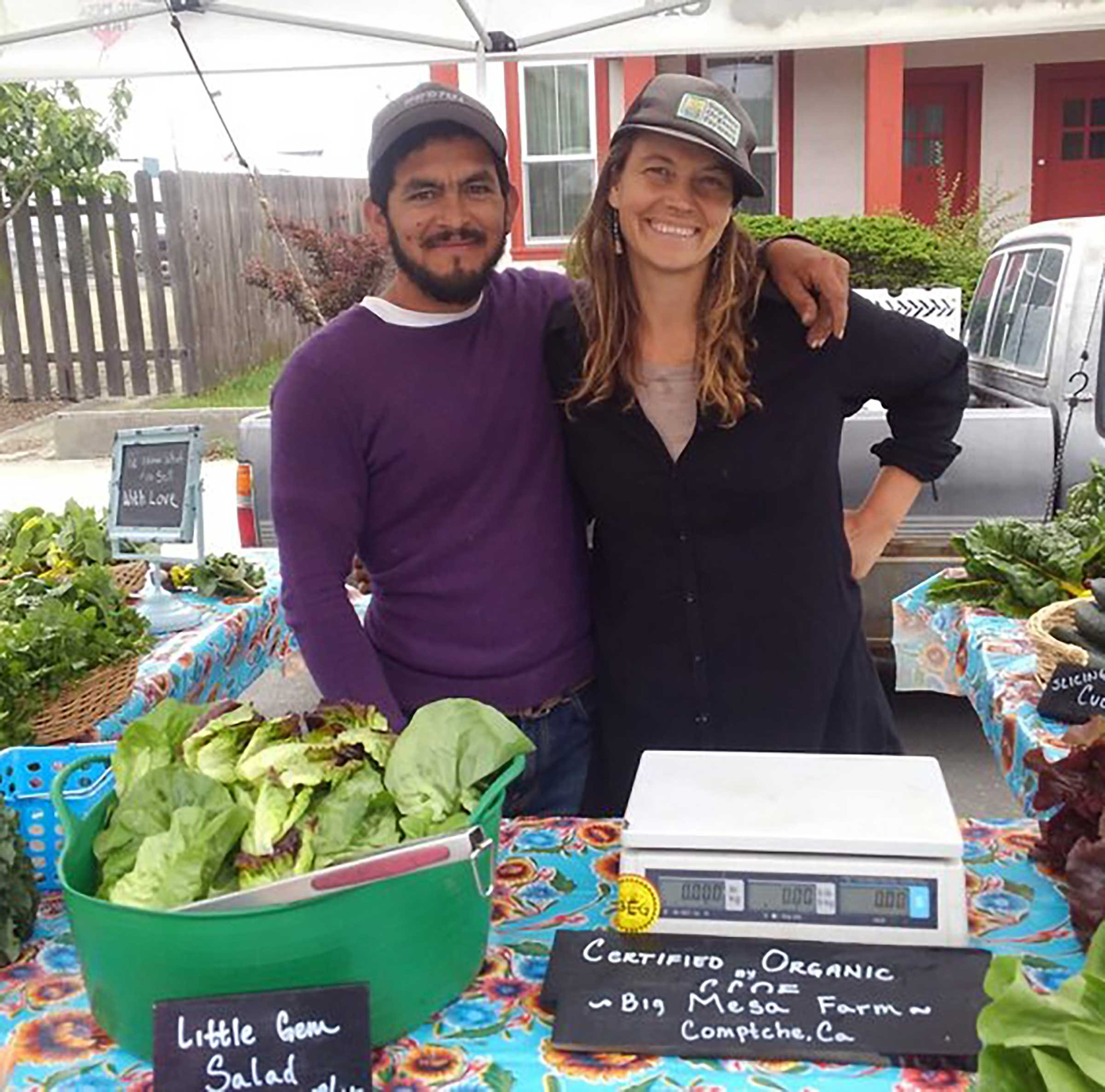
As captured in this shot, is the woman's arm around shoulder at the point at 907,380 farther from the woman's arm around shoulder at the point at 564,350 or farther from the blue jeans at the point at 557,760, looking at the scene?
the blue jeans at the point at 557,760

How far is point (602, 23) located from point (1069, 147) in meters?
9.86

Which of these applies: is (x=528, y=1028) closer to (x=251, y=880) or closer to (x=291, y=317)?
(x=251, y=880)

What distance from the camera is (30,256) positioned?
1174 centimetres

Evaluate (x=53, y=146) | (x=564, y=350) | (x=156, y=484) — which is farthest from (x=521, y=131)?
(x=564, y=350)

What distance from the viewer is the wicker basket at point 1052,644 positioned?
2447 mm

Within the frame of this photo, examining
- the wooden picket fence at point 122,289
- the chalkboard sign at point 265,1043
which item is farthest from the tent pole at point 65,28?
the wooden picket fence at point 122,289

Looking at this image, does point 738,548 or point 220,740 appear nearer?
point 220,740

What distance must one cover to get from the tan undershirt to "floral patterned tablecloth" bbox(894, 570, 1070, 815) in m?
0.76

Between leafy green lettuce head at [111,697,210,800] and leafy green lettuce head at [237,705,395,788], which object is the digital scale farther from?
leafy green lettuce head at [111,697,210,800]

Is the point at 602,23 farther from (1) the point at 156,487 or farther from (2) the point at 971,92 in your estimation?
(2) the point at 971,92

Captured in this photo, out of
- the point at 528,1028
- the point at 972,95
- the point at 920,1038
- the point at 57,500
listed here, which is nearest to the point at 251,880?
the point at 528,1028

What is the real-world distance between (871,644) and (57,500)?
20.8ft

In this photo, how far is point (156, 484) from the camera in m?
3.39

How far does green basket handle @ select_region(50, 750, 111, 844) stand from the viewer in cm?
139
